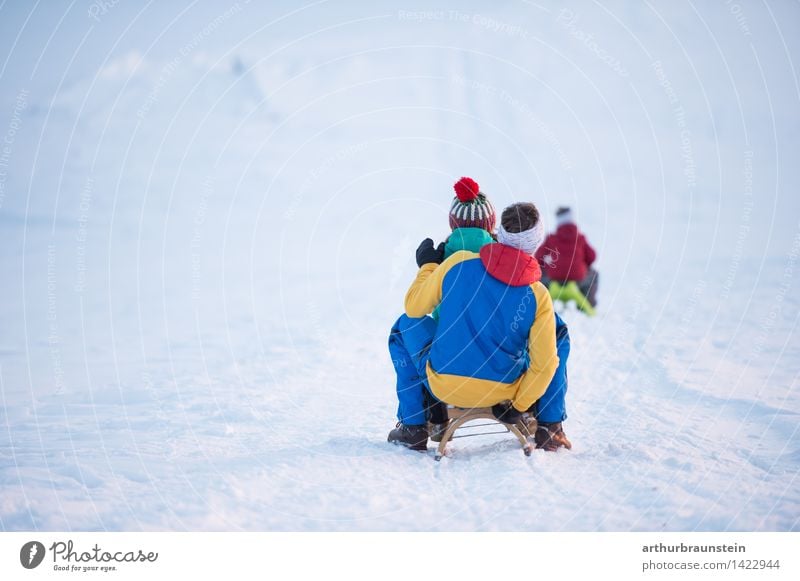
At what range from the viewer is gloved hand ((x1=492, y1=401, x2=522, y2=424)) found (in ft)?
12.1

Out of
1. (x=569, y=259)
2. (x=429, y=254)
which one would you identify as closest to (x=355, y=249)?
(x=569, y=259)

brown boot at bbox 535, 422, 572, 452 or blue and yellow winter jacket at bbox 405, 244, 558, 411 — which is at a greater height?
blue and yellow winter jacket at bbox 405, 244, 558, 411

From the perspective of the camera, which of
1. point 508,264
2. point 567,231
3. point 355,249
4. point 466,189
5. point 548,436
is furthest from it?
point 355,249

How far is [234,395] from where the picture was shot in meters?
5.74

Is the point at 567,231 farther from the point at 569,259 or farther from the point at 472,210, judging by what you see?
the point at 472,210

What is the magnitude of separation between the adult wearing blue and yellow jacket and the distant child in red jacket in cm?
583

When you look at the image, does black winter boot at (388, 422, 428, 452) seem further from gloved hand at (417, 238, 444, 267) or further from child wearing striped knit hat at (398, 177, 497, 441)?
gloved hand at (417, 238, 444, 267)

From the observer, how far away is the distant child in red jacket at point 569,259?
938 cm

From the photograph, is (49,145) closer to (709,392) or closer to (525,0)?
(525,0)

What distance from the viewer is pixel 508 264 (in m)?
3.38

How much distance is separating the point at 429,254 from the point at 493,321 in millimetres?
525

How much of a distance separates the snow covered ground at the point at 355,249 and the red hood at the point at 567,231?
3.78ft

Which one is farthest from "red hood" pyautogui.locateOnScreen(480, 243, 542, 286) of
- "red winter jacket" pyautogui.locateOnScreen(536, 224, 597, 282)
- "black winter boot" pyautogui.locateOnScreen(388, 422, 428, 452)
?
"red winter jacket" pyautogui.locateOnScreen(536, 224, 597, 282)

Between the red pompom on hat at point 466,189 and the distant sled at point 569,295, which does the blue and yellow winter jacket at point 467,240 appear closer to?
the red pompom on hat at point 466,189
